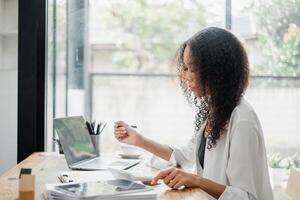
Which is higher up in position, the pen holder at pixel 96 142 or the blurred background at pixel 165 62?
the blurred background at pixel 165 62

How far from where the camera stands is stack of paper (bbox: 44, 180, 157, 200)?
1.10 m

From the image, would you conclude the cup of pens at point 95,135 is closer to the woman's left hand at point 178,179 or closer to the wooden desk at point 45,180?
the wooden desk at point 45,180

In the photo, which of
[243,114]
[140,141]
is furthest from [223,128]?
[140,141]

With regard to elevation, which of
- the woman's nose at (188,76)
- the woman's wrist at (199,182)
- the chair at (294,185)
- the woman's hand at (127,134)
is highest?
the woman's nose at (188,76)

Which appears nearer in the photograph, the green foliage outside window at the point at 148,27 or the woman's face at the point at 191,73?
the woman's face at the point at 191,73

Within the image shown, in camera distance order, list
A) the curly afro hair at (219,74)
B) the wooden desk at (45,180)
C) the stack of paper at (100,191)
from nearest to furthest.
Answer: the stack of paper at (100,191) → the wooden desk at (45,180) → the curly afro hair at (219,74)

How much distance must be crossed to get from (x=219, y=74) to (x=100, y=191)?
26.6 inches

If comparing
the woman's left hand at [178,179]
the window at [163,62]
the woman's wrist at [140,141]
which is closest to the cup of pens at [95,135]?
the woman's wrist at [140,141]

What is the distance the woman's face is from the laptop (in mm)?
444

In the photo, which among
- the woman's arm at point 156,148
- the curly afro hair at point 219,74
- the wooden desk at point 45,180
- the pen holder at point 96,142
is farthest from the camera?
the pen holder at point 96,142

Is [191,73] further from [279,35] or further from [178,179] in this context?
[279,35]

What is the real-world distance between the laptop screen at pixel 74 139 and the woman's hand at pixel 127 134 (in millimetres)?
147

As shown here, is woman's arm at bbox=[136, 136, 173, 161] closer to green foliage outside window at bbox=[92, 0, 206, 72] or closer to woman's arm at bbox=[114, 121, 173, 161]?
woman's arm at bbox=[114, 121, 173, 161]

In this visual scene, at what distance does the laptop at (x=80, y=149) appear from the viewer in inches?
68.7
